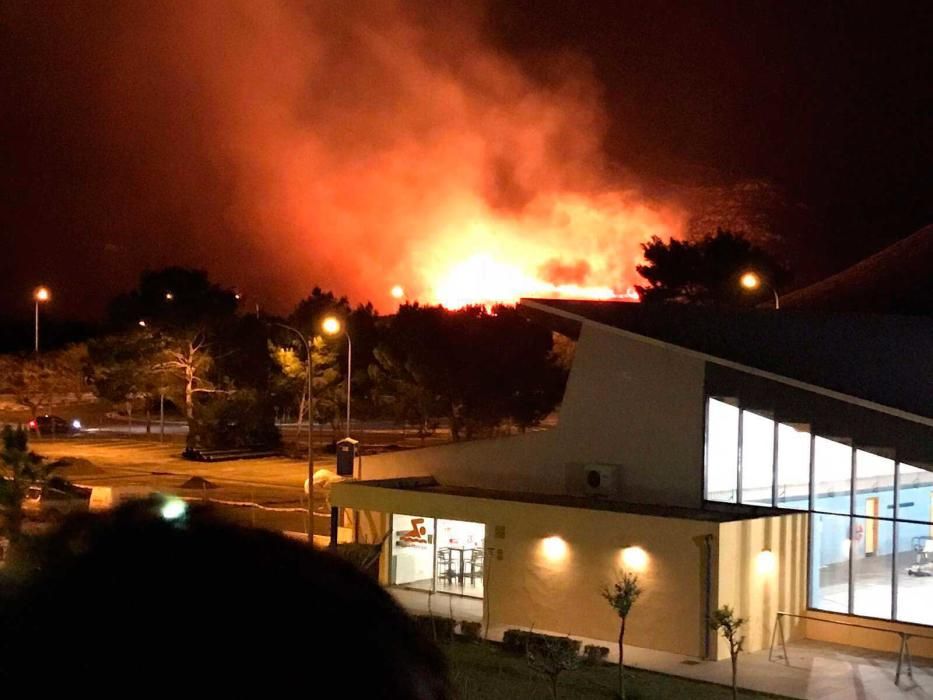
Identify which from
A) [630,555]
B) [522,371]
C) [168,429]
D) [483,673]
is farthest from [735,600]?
[168,429]

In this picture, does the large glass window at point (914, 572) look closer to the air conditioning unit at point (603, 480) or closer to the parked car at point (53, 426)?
the air conditioning unit at point (603, 480)

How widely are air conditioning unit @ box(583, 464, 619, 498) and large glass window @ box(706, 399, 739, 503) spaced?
6.25 feet

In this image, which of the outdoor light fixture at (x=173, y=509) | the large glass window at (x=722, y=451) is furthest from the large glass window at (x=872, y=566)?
the outdoor light fixture at (x=173, y=509)

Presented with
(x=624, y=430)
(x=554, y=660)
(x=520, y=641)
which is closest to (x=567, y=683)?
(x=554, y=660)

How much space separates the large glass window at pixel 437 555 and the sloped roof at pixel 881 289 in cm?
2681

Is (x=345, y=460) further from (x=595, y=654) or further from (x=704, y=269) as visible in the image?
(x=704, y=269)

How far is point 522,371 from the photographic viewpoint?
56500mm

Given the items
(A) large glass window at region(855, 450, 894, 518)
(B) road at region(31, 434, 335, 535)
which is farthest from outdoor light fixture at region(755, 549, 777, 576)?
(B) road at region(31, 434, 335, 535)

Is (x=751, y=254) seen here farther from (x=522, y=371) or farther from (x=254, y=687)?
(x=254, y=687)

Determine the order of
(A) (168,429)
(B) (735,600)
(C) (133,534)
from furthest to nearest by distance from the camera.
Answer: (A) (168,429)
(B) (735,600)
(C) (133,534)

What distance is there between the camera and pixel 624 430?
22.2m

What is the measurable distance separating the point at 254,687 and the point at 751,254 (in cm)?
5594

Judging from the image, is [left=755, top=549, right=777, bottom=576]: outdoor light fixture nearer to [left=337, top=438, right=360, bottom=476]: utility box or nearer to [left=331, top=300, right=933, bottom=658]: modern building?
[left=331, top=300, right=933, bottom=658]: modern building

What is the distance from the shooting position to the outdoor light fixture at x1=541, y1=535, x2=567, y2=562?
66.7 feet
